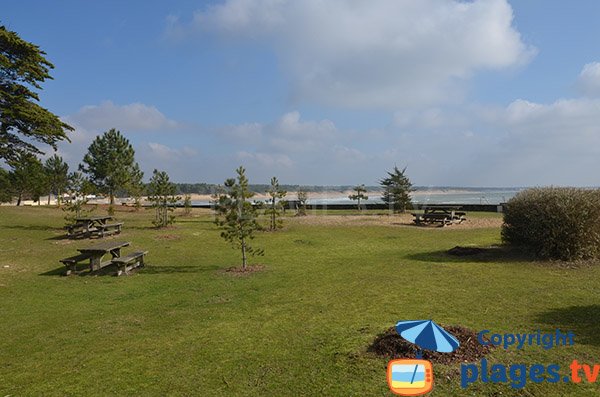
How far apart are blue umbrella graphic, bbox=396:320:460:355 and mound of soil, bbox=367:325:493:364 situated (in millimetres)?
798

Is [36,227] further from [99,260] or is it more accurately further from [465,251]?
[465,251]

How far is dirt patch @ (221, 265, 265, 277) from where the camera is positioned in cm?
1047

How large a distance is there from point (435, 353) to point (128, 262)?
9.54 meters

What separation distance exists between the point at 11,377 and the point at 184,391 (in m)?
2.51

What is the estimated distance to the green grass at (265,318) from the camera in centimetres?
428

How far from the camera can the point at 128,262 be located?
11.1 meters

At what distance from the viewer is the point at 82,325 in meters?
6.69

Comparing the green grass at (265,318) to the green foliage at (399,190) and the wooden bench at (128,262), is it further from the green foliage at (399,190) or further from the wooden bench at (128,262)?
the green foliage at (399,190)

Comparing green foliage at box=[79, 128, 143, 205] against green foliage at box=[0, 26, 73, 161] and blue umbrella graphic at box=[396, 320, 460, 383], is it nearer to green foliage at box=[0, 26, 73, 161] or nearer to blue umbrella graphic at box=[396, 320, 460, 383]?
green foliage at box=[0, 26, 73, 161]

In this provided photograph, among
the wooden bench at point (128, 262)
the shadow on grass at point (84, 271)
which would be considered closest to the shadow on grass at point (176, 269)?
the wooden bench at point (128, 262)

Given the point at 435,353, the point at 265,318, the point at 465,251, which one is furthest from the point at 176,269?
the point at 465,251

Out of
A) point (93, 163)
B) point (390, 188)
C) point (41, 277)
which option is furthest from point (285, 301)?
point (93, 163)

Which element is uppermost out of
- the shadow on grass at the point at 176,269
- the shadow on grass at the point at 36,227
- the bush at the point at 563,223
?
the bush at the point at 563,223

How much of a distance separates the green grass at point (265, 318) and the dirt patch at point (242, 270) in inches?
12.7
